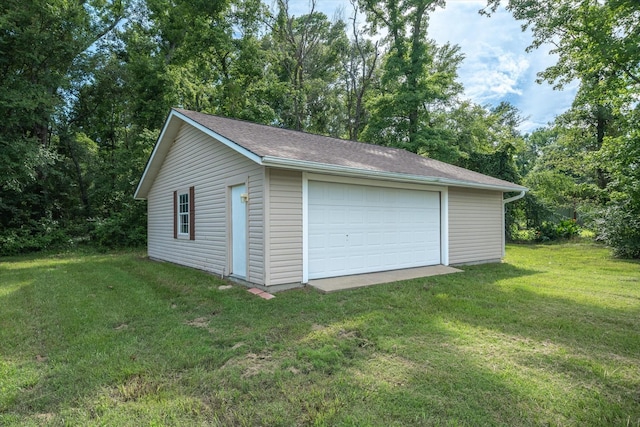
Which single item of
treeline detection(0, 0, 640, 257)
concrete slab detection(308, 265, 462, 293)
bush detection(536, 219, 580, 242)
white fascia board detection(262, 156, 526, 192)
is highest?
treeline detection(0, 0, 640, 257)

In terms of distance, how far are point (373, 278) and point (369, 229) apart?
1.08 metres

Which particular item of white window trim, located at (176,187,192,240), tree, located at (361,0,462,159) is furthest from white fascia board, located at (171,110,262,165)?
tree, located at (361,0,462,159)

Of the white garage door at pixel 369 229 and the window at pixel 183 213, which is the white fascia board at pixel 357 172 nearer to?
the white garage door at pixel 369 229

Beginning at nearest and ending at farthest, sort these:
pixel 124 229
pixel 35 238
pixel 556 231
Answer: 1. pixel 35 238
2. pixel 124 229
3. pixel 556 231

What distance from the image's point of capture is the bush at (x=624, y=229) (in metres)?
10.6

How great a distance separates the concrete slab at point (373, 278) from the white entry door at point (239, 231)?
4.77ft

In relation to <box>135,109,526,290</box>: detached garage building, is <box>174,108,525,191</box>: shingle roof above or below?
above

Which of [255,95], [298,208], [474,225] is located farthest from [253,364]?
[255,95]

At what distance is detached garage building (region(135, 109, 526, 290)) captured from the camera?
5.96m

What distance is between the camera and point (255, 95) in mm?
19125

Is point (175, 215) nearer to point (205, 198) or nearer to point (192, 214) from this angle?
point (192, 214)

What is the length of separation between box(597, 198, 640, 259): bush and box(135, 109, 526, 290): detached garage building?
14.4 ft

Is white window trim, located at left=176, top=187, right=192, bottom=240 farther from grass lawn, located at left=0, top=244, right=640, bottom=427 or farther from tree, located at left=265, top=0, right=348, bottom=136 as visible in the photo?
tree, located at left=265, top=0, right=348, bottom=136

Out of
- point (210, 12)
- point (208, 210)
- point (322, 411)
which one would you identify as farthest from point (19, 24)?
point (322, 411)
